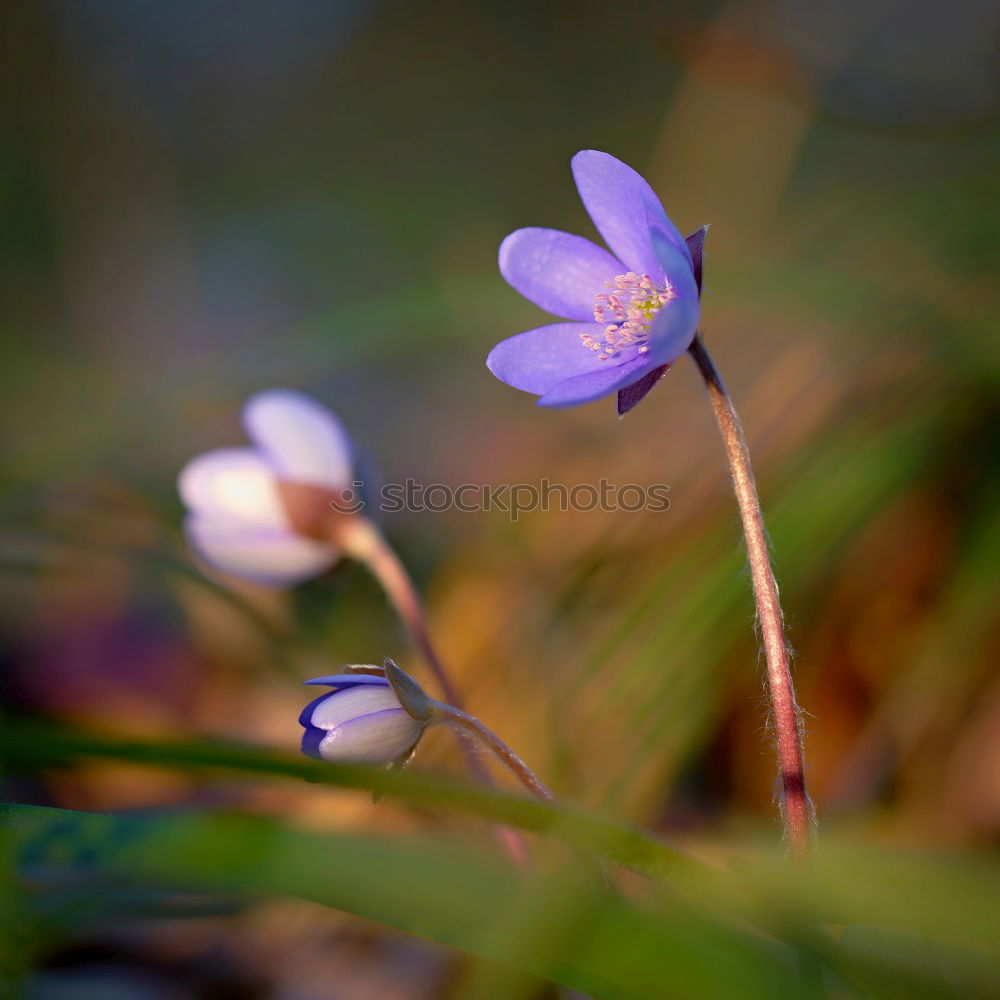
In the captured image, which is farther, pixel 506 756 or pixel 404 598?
A: pixel 404 598

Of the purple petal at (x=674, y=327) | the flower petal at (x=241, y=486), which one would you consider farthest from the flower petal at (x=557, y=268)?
the flower petal at (x=241, y=486)

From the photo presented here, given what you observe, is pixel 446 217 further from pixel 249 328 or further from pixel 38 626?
pixel 38 626

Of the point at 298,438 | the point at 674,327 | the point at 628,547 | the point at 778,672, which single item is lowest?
the point at 778,672

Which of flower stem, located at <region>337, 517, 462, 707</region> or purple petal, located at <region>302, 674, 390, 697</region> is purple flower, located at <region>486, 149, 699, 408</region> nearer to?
purple petal, located at <region>302, 674, 390, 697</region>

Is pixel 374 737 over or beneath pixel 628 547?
beneath

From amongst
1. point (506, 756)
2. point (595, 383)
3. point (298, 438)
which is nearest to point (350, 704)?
point (506, 756)

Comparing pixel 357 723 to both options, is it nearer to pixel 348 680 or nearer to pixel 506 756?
pixel 348 680

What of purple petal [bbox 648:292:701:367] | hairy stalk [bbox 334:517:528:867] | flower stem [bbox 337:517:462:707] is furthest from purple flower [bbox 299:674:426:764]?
purple petal [bbox 648:292:701:367]
